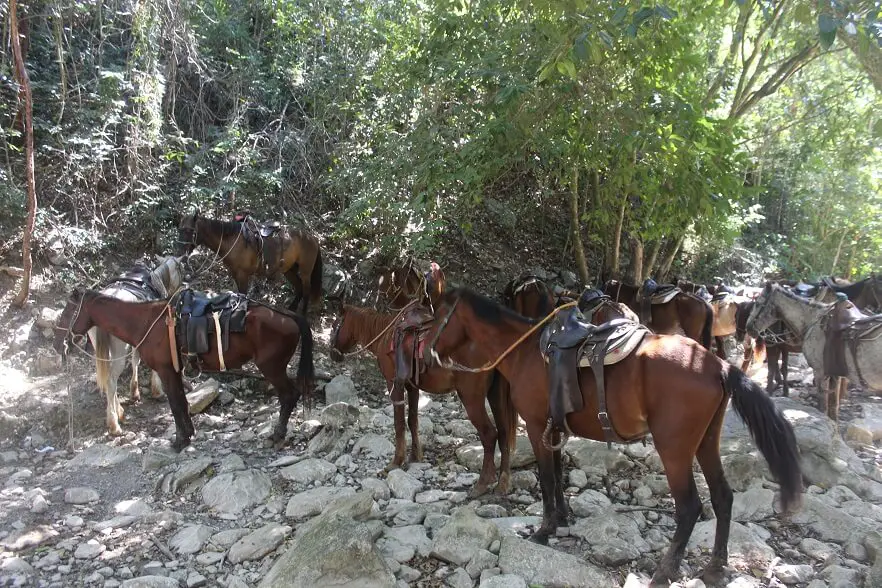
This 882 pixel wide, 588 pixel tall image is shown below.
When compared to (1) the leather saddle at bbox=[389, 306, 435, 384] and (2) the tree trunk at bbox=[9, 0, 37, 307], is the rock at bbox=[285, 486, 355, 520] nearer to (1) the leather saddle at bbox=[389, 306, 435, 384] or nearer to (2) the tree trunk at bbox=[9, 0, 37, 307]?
(1) the leather saddle at bbox=[389, 306, 435, 384]

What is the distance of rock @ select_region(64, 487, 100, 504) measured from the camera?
5.03 metres

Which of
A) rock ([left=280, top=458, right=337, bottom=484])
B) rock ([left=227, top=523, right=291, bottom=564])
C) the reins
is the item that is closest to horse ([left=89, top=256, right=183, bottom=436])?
rock ([left=280, top=458, right=337, bottom=484])

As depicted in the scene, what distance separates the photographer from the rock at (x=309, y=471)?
5410 mm

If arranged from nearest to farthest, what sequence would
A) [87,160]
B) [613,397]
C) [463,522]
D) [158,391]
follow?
1. [613,397]
2. [463,522]
3. [158,391]
4. [87,160]

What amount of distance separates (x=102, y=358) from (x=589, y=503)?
5.52m

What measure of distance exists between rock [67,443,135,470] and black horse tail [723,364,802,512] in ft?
18.9

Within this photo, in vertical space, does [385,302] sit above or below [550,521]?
above

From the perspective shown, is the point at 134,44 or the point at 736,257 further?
the point at 736,257

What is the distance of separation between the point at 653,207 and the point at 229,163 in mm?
7363

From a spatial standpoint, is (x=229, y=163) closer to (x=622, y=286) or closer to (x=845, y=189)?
(x=622, y=286)

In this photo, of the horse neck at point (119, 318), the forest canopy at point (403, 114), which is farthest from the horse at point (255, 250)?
the horse neck at point (119, 318)

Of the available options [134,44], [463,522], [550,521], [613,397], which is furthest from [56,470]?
Result: [134,44]

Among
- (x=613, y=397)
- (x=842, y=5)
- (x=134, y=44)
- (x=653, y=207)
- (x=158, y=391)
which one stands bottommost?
(x=158, y=391)

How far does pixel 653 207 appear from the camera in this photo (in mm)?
7902
